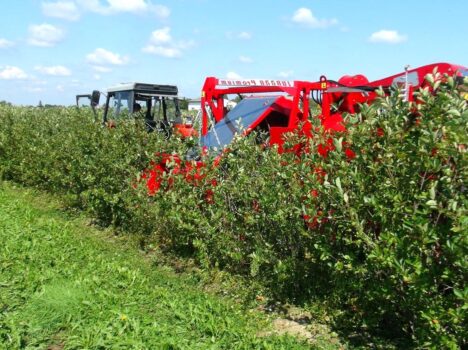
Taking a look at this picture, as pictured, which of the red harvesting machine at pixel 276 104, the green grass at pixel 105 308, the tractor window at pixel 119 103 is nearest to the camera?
the green grass at pixel 105 308

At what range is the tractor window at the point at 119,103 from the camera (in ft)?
35.1

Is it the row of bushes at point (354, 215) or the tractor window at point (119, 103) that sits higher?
the tractor window at point (119, 103)

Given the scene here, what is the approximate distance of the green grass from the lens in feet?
12.6

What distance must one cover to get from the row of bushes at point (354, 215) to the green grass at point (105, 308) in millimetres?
578

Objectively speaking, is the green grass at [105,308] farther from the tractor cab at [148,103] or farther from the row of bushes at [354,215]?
the tractor cab at [148,103]

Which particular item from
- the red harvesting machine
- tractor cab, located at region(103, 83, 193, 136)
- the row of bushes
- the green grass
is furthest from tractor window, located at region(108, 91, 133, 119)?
the green grass

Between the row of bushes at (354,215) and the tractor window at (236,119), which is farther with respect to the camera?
the tractor window at (236,119)

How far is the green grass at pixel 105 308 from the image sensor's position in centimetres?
384

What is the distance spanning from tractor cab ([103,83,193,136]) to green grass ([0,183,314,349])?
16.7ft

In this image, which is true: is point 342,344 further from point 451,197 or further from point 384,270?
point 451,197

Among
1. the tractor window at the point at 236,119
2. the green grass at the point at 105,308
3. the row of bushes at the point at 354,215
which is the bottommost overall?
the green grass at the point at 105,308

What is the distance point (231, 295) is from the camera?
5.13 meters

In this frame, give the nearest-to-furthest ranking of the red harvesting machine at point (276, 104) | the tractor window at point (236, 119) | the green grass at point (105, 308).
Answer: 1. the green grass at point (105, 308)
2. the red harvesting machine at point (276, 104)
3. the tractor window at point (236, 119)

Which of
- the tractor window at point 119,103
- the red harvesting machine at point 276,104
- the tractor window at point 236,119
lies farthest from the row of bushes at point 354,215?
the tractor window at point 119,103
